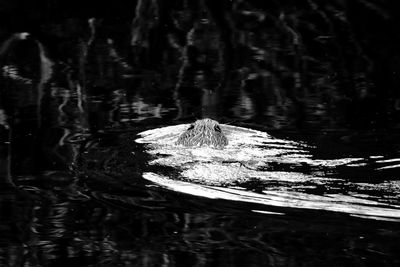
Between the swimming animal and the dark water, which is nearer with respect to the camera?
the dark water

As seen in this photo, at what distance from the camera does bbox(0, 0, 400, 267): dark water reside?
629cm

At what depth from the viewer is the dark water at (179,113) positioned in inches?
248

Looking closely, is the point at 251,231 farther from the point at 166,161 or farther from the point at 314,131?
the point at 314,131

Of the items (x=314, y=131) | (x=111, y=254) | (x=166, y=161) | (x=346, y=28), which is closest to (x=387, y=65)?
(x=346, y=28)

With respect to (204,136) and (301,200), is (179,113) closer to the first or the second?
(204,136)

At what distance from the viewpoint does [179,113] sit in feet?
34.1

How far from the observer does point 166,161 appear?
326 inches

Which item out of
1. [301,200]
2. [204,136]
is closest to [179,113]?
[204,136]

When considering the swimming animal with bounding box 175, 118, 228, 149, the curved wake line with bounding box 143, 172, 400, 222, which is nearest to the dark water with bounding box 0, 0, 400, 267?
the curved wake line with bounding box 143, 172, 400, 222

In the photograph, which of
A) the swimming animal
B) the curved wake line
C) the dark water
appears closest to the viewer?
the dark water

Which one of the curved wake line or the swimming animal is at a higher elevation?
the swimming animal

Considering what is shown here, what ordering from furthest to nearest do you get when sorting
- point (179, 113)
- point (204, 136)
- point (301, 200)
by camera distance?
point (179, 113)
point (204, 136)
point (301, 200)

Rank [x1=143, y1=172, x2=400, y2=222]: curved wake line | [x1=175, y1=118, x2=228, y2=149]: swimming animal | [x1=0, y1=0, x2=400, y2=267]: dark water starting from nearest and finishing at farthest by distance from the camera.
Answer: [x1=0, y1=0, x2=400, y2=267]: dark water, [x1=143, y1=172, x2=400, y2=222]: curved wake line, [x1=175, y1=118, x2=228, y2=149]: swimming animal

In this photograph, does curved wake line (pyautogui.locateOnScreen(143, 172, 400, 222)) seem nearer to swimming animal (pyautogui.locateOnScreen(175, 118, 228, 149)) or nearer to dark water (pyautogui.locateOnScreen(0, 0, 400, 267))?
dark water (pyautogui.locateOnScreen(0, 0, 400, 267))
